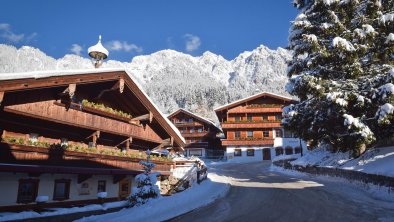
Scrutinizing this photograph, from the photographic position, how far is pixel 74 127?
1788 centimetres

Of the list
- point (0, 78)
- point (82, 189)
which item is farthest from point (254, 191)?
point (0, 78)

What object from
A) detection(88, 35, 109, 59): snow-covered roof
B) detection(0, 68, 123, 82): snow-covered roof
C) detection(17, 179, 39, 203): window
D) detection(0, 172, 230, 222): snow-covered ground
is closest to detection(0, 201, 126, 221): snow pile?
detection(0, 172, 230, 222): snow-covered ground

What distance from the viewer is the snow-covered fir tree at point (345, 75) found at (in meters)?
17.9

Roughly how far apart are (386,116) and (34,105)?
703 inches

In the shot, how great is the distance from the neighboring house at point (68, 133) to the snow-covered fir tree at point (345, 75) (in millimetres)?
9930

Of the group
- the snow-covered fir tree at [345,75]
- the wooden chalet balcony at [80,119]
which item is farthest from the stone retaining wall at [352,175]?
the wooden chalet balcony at [80,119]

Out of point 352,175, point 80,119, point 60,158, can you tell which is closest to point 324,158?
point 352,175

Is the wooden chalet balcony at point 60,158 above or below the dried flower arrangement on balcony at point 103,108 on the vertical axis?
below

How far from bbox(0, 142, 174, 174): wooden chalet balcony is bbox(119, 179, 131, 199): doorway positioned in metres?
1.66

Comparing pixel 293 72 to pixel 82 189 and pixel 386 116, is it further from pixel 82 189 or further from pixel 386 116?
pixel 82 189

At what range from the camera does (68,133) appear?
723 inches

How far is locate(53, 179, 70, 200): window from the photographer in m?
16.1

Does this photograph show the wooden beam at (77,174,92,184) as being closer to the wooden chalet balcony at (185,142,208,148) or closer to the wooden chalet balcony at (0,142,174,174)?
the wooden chalet balcony at (0,142,174,174)

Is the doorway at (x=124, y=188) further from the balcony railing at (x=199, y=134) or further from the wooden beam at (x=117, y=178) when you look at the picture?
the balcony railing at (x=199, y=134)
